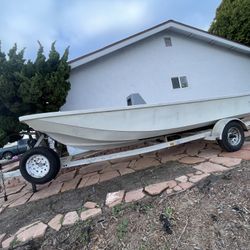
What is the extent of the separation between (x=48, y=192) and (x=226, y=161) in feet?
11.4

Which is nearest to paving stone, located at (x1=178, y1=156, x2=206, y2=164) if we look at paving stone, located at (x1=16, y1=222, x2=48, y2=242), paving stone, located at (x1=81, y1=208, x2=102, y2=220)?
paving stone, located at (x1=81, y1=208, x2=102, y2=220)

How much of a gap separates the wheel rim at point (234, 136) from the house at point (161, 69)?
1.67 m

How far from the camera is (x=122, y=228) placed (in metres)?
2.47

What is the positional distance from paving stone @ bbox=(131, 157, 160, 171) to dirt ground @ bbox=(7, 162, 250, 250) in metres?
1.46

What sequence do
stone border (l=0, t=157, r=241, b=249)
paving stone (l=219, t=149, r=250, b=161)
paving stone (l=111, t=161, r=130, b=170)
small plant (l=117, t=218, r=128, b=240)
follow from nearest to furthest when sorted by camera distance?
small plant (l=117, t=218, r=128, b=240)
stone border (l=0, t=157, r=241, b=249)
paving stone (l=219, t=149, r=250, b=161)
paving stone (l=111, t=161, r=130, b=170)

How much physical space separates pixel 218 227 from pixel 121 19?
9009mm

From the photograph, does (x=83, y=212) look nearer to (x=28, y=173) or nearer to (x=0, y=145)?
(x=28, y=173)

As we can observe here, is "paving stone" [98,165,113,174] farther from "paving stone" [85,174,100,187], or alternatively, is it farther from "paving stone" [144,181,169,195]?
"paving stone" [144,181,169,195]

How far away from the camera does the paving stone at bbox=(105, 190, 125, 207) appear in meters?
2.99

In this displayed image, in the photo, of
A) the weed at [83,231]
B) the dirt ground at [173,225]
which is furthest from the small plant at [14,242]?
the weed at [83,231]

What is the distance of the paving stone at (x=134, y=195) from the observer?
118 inches

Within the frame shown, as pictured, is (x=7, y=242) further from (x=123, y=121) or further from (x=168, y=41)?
(x=168, y=41)

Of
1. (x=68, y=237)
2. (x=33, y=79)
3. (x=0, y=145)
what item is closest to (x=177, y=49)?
(x=33, y=79)

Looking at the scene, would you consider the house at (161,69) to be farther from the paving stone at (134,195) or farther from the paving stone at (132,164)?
the paving stone at (134,195)
